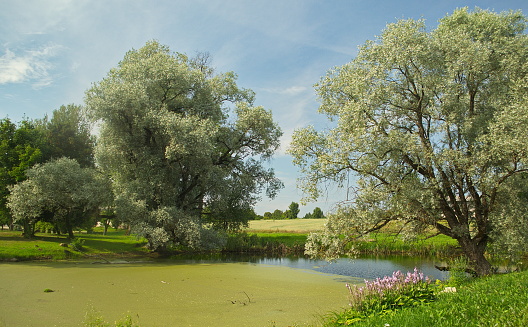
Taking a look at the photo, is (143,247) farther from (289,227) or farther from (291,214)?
(291,214)

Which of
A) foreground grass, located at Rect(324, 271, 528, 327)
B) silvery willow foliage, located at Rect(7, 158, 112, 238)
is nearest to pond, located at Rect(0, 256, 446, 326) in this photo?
foreground grass, located at Rect(324, 271, 528, 327)

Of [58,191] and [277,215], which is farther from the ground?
[277,215]

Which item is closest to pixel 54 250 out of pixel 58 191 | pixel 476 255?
pixel 58 191

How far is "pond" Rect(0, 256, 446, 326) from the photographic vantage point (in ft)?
28.5

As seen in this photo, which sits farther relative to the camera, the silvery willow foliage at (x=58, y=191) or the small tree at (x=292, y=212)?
the small tree at (x=292, y=212)

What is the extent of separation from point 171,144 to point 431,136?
1397 cm

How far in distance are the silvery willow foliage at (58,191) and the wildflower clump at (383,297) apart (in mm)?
18649

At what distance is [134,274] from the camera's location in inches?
628

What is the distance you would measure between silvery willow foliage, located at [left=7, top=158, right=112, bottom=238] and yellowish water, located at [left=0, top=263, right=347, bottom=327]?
5.03m

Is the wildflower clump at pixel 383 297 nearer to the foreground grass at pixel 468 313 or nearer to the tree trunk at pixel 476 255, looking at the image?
the foreground grass at pixel 468 313

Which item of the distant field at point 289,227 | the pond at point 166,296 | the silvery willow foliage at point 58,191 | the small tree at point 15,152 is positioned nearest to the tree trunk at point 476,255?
the pond at point 166,296

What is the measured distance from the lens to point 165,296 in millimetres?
11203

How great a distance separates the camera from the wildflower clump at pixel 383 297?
699 centimetres

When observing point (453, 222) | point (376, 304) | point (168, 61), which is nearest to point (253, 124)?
point (168, 61)
